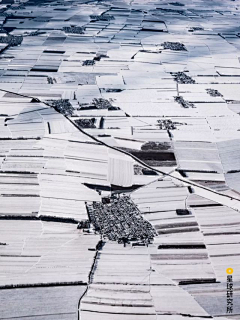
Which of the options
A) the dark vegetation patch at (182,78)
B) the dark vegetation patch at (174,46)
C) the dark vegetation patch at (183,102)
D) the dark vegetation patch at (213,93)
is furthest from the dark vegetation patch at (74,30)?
the dark vegetation patch at (183,102)

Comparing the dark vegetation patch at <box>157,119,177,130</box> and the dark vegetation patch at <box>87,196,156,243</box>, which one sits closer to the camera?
the dark vegetation patch at <box>87,196,156,243</box>

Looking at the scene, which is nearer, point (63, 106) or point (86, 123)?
point (86, 123)

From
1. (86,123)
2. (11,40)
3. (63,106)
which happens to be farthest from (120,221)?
(11,40)

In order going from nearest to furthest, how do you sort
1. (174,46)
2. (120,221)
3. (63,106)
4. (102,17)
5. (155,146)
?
(120,221)
(155,146)
(63,106)
(174,46)
(102,17)

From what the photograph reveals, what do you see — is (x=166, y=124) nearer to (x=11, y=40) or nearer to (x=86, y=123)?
(x=86, y=123)

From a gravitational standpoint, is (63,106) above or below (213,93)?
above

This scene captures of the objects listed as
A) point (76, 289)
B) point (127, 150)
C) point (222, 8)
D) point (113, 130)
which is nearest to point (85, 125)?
point (113, 130)

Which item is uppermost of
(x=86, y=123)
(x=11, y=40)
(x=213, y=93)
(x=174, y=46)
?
(x=86, y=123)

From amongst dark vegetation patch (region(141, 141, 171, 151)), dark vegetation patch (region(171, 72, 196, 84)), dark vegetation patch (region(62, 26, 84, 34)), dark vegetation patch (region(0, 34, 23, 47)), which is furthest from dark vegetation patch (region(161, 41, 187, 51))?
dark vegetation patch (region(141, 141, 171, 151))

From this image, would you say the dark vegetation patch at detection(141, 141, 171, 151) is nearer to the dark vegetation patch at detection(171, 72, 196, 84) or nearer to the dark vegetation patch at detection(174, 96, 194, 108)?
the dark vegetation patch at detection(174, 96, 194, 108)

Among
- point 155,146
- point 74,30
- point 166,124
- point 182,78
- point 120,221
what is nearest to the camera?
point 120,221

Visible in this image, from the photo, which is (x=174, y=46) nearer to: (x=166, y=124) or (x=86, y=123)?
(x=166, y=124)

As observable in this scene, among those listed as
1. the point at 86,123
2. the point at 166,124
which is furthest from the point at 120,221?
the point at 166,124

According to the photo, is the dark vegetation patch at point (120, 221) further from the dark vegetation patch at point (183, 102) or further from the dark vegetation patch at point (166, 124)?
the dark vegetation patch at point (183, 102)
